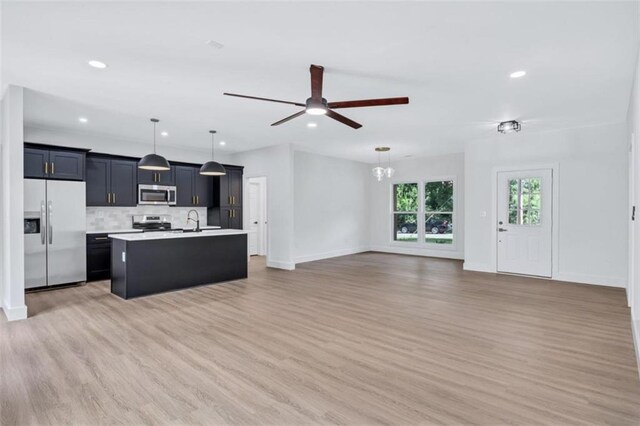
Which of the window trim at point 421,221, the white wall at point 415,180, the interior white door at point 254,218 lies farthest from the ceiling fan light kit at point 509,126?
the interior white door at point 254,218

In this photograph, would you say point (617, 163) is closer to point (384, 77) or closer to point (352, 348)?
point (384, 77)

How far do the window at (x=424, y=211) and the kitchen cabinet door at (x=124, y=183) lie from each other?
22.6 ft

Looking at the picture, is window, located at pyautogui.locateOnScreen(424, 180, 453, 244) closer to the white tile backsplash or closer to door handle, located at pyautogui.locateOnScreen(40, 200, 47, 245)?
the white tile backsplash

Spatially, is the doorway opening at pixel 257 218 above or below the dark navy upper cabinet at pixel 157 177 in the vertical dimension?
below

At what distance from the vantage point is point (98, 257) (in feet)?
20.7

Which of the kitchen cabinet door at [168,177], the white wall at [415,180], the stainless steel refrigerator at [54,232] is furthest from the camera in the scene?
the white wall at [415,180]

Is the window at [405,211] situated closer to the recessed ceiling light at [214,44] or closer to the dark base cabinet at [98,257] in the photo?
the dark base cabinet at [98,257]

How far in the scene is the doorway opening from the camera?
9.82m

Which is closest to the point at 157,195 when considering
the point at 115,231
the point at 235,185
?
the point at 115,231

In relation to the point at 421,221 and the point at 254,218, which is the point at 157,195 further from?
the point at 421,221

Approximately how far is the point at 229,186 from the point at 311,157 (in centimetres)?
215

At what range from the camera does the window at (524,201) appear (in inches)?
257

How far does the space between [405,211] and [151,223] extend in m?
6.73

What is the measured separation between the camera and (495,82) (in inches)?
155
